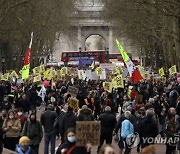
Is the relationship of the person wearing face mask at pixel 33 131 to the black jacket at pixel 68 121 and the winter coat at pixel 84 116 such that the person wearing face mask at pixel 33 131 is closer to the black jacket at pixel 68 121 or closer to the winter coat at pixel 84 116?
the black jacket at pixel 68 121

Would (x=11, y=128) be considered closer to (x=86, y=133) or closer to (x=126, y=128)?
(x=126, y=128)

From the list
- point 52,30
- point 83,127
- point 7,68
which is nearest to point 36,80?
point 83,127

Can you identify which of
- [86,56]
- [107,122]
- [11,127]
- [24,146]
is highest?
[86,56]

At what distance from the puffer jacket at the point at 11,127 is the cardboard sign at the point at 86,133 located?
16.5 feet

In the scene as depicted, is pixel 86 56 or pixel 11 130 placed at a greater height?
pixel 86 56

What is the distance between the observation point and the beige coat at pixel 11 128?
1538cm

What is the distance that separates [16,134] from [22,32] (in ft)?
137

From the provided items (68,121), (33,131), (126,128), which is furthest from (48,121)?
(126,128)

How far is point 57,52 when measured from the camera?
412 feet

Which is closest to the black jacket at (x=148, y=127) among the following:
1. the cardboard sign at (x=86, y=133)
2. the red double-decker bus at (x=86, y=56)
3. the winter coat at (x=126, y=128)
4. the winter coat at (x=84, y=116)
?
the winter coat at (x=126, y=128)

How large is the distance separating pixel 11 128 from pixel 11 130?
0.04 metres

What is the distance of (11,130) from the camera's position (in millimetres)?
15406
